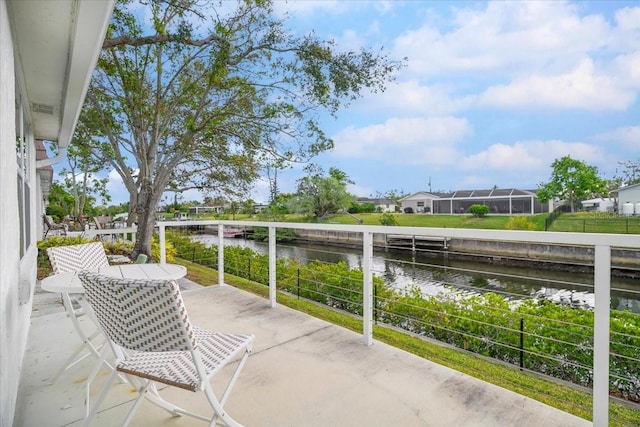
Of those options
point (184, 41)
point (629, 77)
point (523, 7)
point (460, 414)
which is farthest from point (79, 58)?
point (629, 77)

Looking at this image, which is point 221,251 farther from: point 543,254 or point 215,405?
point 543,254

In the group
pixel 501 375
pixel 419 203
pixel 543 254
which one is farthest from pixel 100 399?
pixel 419 203

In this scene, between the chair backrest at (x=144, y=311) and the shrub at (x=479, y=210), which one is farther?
the shrub at (x=479, y=210)

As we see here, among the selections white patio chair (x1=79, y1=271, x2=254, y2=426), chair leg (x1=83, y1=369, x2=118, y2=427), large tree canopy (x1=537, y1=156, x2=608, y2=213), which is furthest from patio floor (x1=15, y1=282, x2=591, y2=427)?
large tree canopy (x1=537, y1=156, x2=608, y2=213)

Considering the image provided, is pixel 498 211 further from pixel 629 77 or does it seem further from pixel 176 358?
pixel 176 358

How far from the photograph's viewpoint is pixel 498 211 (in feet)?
130

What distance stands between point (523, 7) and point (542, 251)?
1267 centimetres

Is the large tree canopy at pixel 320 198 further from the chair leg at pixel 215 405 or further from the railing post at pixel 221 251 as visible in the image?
the chair leg at pixel 215 405

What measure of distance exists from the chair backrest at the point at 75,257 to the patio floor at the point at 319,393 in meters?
0.75

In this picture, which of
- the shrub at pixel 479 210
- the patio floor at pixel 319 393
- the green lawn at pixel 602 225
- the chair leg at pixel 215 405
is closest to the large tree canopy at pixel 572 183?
the shrub at pixel 479 210

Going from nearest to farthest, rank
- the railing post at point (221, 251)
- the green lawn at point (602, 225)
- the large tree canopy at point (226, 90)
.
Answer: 1. the railing post at point (221, 251)
2. the large tree canopy at point (226, 90)
3. the green lawn at point (602, 225)

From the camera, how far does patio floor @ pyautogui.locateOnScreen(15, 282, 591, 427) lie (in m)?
2.04

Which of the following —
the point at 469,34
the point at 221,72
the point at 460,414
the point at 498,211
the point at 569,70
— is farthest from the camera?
the point at 498,211

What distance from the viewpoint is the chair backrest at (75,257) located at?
2.67 metres
